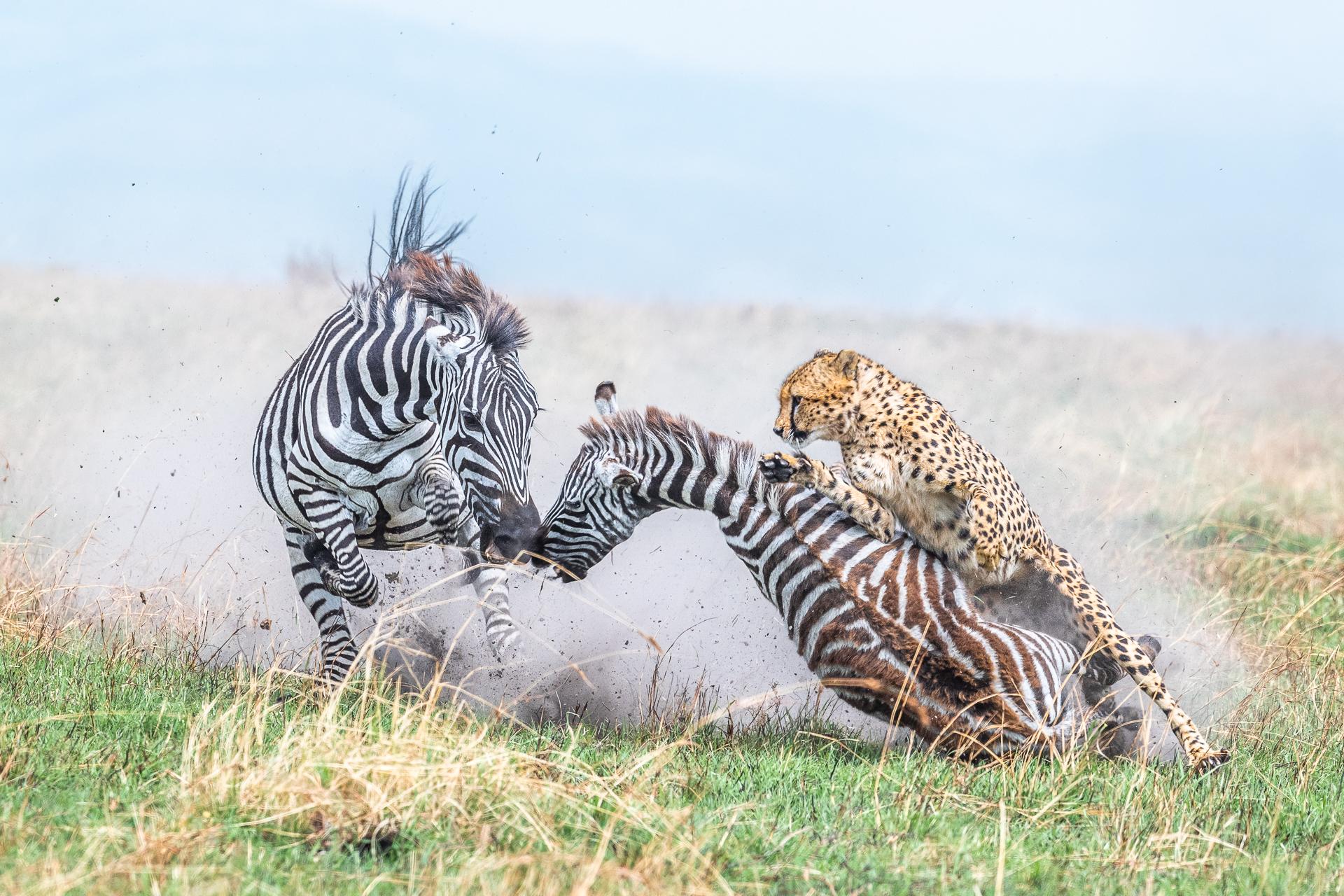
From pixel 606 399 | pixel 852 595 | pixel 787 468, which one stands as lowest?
pixel 852 595

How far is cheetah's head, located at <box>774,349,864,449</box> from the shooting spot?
652 centimetres

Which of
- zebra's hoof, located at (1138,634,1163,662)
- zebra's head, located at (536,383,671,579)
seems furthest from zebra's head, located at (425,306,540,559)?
zebra's hoof, located at (1138,634,1163,662)

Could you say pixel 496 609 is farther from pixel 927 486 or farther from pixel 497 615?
pixel 927 486

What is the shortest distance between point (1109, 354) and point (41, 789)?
23.9 m

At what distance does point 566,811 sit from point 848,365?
309 centimetres

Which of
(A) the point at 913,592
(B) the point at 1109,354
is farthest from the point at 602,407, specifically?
(B) the point at 1109,354

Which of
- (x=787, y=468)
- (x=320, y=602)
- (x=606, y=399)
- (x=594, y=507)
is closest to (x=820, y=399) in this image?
(x=787, y=468)

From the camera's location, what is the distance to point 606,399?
23.2 feet

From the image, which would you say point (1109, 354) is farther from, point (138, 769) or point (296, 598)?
point (138, 769)

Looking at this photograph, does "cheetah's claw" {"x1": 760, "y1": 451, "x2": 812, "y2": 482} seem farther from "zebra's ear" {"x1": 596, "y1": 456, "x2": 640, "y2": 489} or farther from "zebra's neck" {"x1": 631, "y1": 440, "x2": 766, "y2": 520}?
"zebra's ear" {"x1": 596, "y1": 456, "x2": 640, "y2": 489}

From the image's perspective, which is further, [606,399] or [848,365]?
[606,399]

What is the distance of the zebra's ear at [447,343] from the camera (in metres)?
7.36

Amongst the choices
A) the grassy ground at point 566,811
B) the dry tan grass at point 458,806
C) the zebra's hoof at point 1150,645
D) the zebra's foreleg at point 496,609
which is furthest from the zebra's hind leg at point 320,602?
the zebra's hoof at point 1150,645

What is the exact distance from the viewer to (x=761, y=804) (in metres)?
4.73
